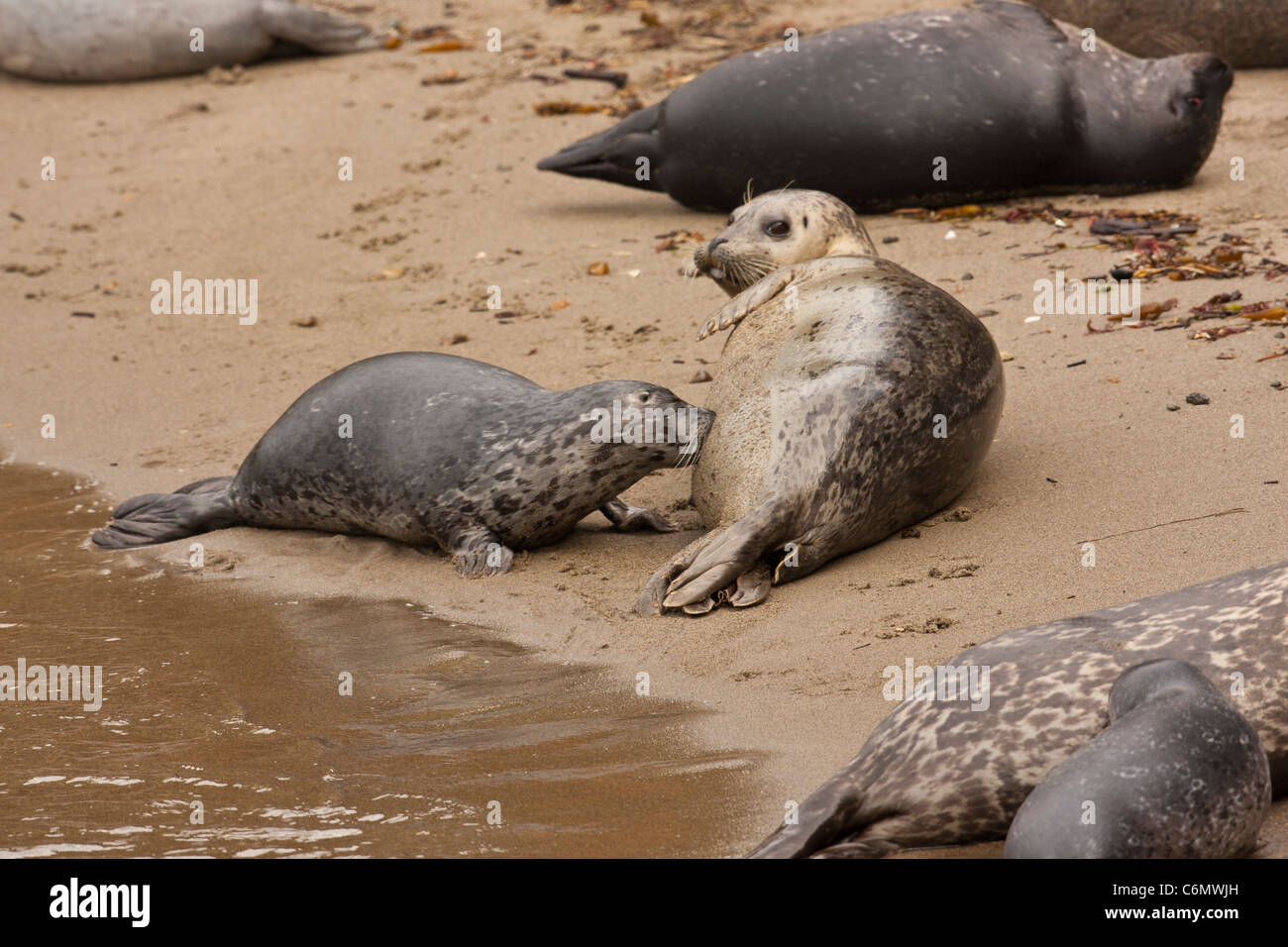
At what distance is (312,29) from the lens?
31.5ft

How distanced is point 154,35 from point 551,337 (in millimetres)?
4934

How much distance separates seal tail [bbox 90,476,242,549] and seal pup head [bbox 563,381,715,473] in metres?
1.24

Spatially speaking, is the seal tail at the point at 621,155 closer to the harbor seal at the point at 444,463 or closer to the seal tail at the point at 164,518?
the harbor seal at the point at 444,463

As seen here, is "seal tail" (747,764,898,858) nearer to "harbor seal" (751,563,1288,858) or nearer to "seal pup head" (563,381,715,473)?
"harbor seal" (751,563,1288,858)

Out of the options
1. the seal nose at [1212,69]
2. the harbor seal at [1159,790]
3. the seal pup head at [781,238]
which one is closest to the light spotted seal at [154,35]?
the seal nose at [1212,69]

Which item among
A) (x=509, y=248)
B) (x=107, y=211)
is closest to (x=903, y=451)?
(x=509, y=248)

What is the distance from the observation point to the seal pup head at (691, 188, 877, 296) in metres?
5.17

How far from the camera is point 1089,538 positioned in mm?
3932

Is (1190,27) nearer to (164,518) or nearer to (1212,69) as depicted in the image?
(1212,69)

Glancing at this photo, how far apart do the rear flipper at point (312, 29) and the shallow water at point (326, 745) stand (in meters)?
5.94

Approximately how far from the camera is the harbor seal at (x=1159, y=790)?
2.27 m

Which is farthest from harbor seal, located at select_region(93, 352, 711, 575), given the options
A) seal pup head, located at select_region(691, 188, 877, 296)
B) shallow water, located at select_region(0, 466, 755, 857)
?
seal pup head, located at select_region(691, 188, 877, 296)

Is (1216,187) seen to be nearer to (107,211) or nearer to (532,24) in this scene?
(532,24)
